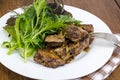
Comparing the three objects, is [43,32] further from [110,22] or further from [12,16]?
[110,22]

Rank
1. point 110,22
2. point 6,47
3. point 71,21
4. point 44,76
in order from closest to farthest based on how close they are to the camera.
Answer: point 44,76, point 6,47, point 71,21, point 110,22

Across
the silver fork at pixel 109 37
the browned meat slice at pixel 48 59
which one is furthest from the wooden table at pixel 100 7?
the browned meat slice at pixel 48 59

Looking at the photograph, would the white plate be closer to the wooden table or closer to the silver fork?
the silver fork

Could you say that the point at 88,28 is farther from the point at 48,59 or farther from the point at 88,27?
the point at 48,59

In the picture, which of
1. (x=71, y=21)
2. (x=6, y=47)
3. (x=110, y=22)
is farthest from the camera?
(x=110, y=22)

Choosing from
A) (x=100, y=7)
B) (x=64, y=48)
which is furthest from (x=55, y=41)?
(x=100, y=7)

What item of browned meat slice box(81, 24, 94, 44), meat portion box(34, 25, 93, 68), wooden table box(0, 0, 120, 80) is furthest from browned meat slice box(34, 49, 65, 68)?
wooden table box(0, 0, 120, 80)

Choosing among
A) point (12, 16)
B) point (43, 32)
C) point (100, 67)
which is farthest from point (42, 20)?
point (100, 67)
